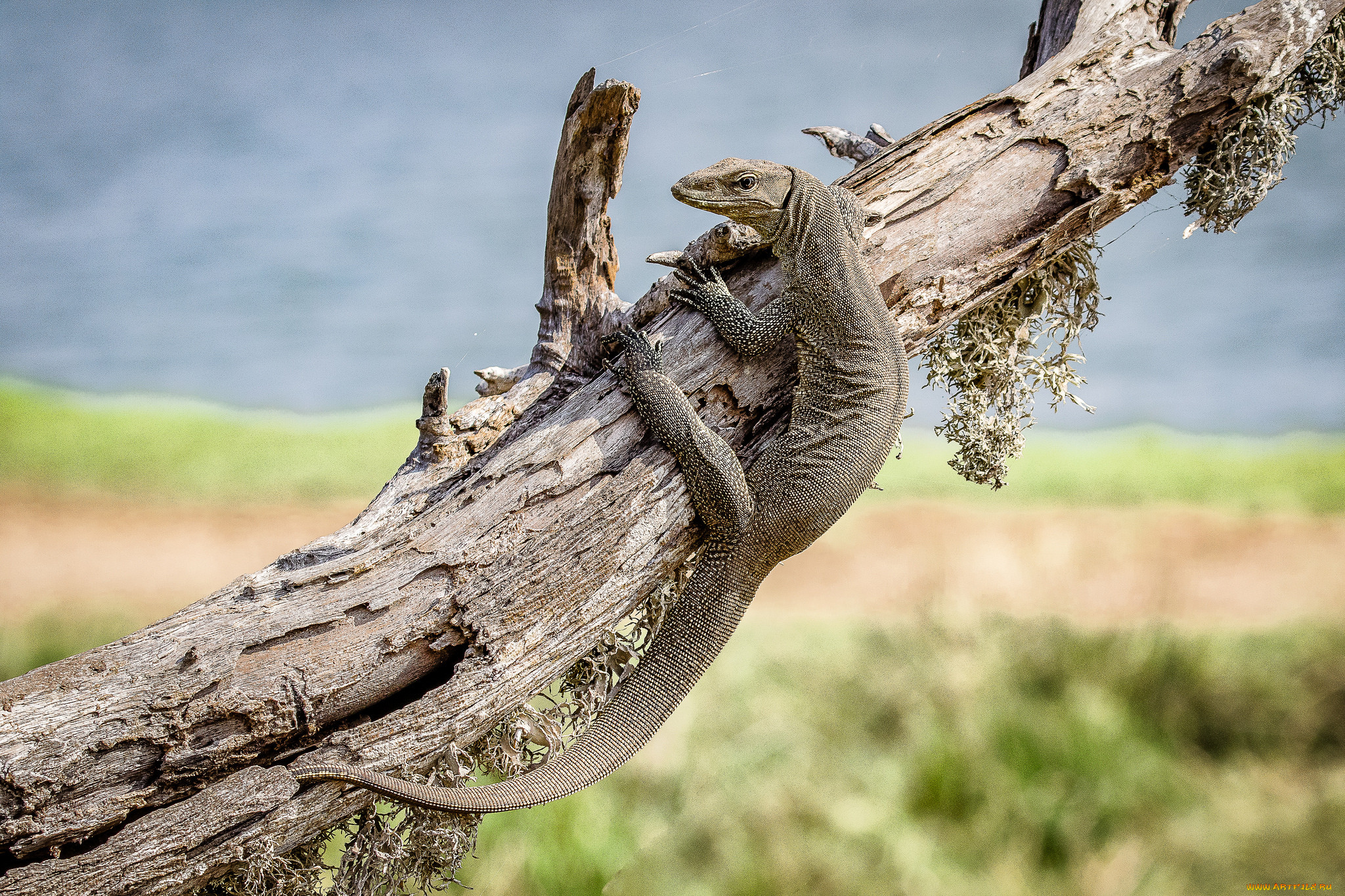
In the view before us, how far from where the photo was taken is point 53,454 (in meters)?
5.00

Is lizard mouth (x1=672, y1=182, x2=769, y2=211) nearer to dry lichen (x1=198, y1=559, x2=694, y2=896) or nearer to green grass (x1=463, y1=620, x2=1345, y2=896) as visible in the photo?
dry lichen (x1=198, y1=559, x2=694, y2=896)

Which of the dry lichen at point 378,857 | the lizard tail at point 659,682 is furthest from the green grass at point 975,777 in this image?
the lizard tail at point 659,682

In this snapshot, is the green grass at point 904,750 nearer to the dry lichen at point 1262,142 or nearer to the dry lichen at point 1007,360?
the dry lichen at point 1007,360

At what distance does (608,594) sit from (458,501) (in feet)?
2.22

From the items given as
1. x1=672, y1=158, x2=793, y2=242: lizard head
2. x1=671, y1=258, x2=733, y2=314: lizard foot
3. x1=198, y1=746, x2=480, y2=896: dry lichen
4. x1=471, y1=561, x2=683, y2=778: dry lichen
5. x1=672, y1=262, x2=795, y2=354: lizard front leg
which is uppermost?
x1=672, y1=158, x2=793, y2=242: lizard head

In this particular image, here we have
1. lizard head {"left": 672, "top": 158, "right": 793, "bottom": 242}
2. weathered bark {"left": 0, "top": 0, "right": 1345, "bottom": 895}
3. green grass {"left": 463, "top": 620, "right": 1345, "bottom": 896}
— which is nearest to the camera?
weathered bark {"left": 0, "top": 0, "right": 1345, "bottom": 895}

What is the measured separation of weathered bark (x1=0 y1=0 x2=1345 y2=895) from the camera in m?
2.30

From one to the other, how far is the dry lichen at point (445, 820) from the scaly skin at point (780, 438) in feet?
0.65

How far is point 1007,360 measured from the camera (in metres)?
3.61

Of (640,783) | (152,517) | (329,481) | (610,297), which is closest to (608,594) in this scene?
(610,297)

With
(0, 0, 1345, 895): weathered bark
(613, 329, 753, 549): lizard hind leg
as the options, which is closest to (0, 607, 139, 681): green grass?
(0, 0, 1345, 895): weathered bark

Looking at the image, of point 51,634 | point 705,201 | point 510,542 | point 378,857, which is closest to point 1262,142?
point 705,201

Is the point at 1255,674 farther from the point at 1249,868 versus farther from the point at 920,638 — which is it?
the point at 920,638

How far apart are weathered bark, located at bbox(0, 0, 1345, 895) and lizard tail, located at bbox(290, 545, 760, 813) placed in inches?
7.8
